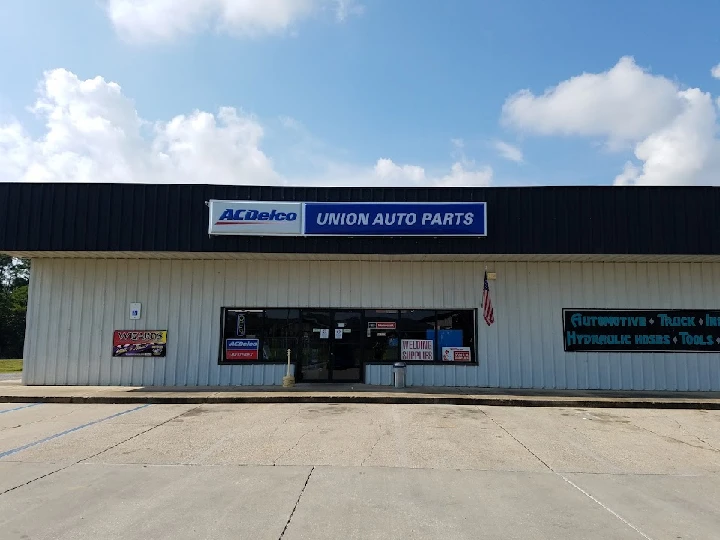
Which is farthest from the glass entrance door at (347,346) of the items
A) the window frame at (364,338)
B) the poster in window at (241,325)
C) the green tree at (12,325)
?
the green tree at (12,325)

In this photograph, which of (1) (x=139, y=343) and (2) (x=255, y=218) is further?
(1) (x=139, y=343)

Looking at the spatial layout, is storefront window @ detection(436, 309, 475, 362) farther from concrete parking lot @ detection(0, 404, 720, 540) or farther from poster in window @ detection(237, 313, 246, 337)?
poster in window @ detection(237, 313, 246, 337)

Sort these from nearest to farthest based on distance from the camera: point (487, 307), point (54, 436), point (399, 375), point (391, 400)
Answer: point (54, 436), point (391, 400), point (399, 375), point (487, 307)

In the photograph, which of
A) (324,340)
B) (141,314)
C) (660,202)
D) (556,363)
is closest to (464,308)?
(556,363)

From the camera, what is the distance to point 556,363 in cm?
1517

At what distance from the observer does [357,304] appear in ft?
50.3

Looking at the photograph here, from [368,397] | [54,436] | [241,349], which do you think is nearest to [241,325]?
[241,349]

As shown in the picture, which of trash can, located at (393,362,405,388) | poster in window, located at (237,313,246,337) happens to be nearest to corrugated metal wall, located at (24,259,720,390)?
poster in window, located at (237,313,246,337)

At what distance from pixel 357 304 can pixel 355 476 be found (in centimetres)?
866

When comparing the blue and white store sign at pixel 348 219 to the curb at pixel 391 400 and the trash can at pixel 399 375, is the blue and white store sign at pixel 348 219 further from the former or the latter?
the curb at pixel 391 400

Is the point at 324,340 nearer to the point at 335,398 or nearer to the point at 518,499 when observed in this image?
the point at 335,398

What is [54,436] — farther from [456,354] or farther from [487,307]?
[487,307]

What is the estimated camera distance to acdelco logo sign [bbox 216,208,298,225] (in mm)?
14209

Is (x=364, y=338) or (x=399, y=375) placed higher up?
(x=364, y=338)
